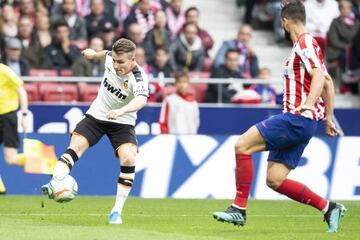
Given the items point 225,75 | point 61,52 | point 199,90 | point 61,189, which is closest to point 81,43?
point 61,52

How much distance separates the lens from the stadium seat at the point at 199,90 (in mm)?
21531

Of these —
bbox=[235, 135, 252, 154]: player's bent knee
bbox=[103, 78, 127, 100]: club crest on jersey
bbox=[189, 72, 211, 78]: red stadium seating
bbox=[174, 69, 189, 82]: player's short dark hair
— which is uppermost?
bbox=[103, 78, 127, 100]: club crest on jersey

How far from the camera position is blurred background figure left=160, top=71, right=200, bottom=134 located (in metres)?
20.3

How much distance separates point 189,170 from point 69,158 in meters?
5.52

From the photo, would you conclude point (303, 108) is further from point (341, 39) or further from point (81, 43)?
point (341, 39)

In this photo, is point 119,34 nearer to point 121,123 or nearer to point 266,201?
point 266,201

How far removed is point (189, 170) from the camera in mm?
18516

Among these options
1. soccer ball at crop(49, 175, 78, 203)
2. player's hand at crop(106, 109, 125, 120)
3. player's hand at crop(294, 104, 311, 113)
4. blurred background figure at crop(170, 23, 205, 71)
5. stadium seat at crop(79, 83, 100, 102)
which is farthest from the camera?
blurred background figure at crop(170, 23, 205, 71)

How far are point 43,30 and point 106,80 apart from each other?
837cm

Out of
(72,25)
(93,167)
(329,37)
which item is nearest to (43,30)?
(72,25)

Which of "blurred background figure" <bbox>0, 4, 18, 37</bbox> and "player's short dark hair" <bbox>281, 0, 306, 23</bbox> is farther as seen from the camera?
"blurred background figure" <bbox>0, 4, 18, 37</bbox>

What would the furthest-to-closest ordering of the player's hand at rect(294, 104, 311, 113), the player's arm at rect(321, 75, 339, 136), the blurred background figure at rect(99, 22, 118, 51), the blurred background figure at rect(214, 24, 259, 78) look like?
the blurred background figure at rect(214, 24, 259, 78), the blurred background figure at rect(99, 22, 118, 51), the player's arm at rect(321, 75, 339, 136), the player's hand at rect(294, 104, 311, 113)

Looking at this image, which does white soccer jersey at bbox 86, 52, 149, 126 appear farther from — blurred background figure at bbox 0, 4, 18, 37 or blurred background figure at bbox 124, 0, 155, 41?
blurred background figure at bbox 124, 0, 155, 41

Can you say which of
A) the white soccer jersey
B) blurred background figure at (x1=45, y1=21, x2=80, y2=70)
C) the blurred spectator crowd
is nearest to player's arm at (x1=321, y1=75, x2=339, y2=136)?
the white soccer jersey
